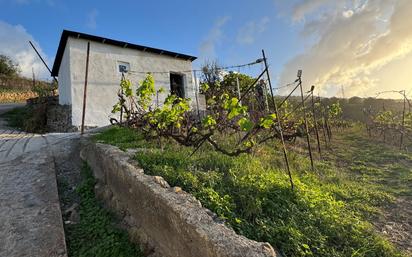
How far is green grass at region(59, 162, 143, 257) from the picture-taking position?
2.87 m

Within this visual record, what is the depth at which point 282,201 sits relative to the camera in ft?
10.2

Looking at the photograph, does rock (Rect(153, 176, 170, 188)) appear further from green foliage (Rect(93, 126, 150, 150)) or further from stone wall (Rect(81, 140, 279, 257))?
green foliage (Rect(93, 126, 150, 150))

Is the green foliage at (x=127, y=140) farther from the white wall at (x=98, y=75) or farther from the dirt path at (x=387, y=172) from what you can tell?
the white wall at (x=98, y=75)

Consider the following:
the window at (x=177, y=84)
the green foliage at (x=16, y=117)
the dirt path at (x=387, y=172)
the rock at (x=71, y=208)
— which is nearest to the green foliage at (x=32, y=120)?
the green foliage at (x=16, y=117)

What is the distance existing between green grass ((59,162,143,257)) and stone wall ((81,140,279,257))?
106mm

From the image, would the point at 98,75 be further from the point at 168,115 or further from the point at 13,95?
the point at 13,95

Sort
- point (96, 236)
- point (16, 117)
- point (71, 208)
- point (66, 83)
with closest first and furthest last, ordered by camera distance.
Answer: point (96, 236) → point (71, 208) → point (66, 83) → point (16, 117)

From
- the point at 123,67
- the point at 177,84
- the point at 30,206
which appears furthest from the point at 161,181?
the point at 177,84

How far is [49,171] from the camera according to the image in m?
4.84

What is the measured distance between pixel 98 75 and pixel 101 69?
0.26 meters

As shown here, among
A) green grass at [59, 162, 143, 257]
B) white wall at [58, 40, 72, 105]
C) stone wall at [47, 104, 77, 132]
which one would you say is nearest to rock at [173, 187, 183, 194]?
green grass at [59, 162, 143, 257]

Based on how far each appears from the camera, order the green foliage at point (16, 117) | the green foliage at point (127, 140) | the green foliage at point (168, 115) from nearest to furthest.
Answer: the green foliage at point (168, 115) < the green foliage at point (127, 140) < the green foliage at point (16, 117)

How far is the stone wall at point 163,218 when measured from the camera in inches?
78.2

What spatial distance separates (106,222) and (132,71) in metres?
9.30
